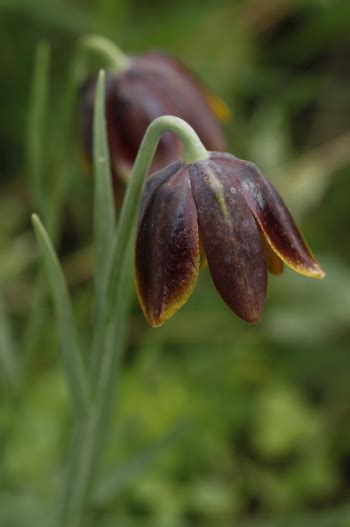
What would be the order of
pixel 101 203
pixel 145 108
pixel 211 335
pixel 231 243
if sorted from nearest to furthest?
pixel 231 243, pixel 101 203, pixel 145 108, pixel 211 335

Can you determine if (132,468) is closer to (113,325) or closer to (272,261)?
(113,325)

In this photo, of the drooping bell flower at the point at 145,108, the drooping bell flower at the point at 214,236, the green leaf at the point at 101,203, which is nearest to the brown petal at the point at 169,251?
the drooping bell flower at the point at 214,236

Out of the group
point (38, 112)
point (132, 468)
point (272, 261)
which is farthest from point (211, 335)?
point (272, 261)

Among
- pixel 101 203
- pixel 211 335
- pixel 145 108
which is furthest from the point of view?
pixel 211 335

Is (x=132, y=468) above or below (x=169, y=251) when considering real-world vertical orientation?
below

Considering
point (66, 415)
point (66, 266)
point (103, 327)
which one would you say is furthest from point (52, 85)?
point (103, 327)

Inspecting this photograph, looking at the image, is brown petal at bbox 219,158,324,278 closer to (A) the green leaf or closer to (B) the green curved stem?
(A) the green leaf
